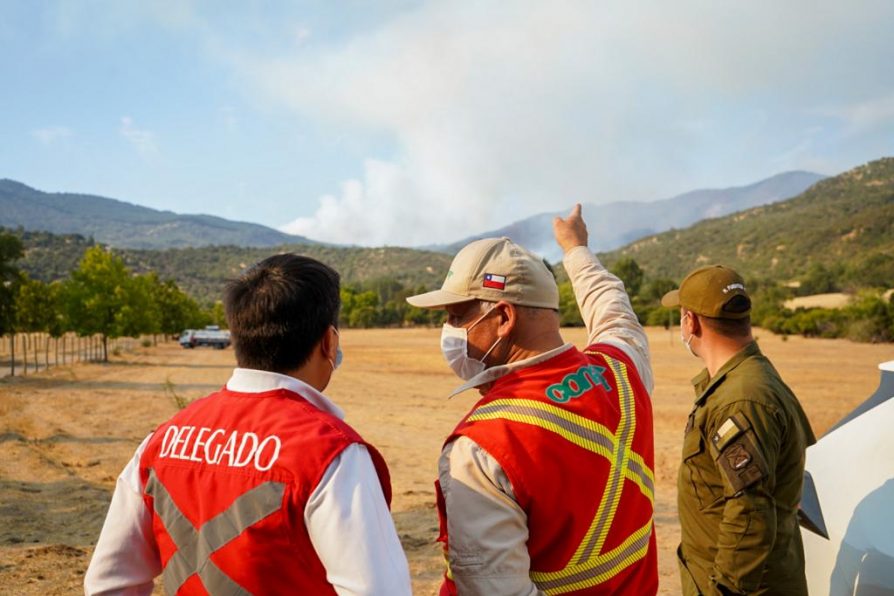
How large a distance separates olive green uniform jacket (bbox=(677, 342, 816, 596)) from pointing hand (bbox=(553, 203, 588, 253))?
803 millimetres

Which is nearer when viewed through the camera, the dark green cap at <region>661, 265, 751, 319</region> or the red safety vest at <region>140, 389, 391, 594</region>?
the red safety vest at <region>140, 389, 391, 594</region>

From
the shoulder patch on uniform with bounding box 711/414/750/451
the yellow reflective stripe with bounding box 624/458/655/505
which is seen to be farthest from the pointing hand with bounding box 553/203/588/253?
the yellow reflective stripe with bounding box 624/458/655/505

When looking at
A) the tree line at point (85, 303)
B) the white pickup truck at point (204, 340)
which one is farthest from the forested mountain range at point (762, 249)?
the tree line at point (85, 303)

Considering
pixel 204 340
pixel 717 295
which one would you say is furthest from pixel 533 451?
pixel 204 340

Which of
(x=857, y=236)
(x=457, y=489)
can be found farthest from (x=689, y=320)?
(x=857, y=236)

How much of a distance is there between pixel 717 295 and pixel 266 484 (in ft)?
6.94

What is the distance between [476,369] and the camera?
2.11 m

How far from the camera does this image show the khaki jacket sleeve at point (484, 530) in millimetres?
1630

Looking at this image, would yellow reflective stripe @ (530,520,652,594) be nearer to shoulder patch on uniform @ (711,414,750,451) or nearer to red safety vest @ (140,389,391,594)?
red safety vest @ (140,389,391,594)

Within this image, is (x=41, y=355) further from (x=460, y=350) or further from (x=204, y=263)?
(x=204, y=263)

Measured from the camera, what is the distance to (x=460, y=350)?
6.75ft

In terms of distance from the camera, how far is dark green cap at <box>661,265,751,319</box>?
2.90 m

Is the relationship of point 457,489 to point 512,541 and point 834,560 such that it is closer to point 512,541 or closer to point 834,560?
point 512,541

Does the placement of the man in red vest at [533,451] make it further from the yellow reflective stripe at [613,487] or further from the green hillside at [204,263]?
the green hillside at [204,263]
